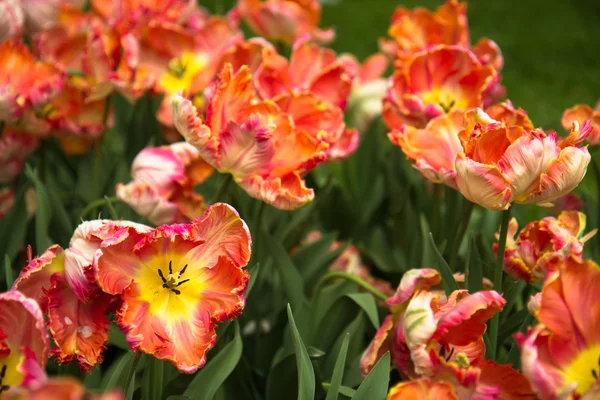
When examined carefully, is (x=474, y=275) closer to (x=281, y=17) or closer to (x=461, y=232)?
(x=461, y=232)

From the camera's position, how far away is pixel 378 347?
1113 millimetres

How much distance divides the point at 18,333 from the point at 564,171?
64cm

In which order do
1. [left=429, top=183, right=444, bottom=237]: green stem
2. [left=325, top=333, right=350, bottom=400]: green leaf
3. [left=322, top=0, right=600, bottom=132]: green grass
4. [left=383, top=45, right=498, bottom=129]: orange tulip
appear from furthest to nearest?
[left=322, top=0, right=600, bottom=132]: green grass → [left=429, top=183, right=444, bottom=237]: green stem → [left=383, top=45, right=498, bottom=129]: orange tulip → [left=325, top=333, right=350, bottom=400]: green leaf

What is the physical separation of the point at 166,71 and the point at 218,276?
1034mm

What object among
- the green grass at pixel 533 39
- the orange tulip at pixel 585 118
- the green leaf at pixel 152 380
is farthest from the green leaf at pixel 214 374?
the green grass at pixel 533 39

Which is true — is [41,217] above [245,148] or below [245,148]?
below

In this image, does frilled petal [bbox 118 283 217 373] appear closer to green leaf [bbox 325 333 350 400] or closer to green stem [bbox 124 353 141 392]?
green stem [bbox 124 353 141 392]

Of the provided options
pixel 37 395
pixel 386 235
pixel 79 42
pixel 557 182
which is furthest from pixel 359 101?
pixel 37 395

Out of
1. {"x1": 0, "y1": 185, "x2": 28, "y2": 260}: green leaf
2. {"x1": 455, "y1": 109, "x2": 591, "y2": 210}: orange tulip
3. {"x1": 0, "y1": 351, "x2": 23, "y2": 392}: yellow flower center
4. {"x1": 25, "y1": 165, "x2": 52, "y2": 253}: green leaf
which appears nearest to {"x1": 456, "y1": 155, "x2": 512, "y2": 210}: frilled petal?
{"x1": 455, "y1": 109, "x2": 591, "y2": 210}: orange tulip

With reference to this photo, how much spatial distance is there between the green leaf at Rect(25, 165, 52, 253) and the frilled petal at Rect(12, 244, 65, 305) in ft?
1.30

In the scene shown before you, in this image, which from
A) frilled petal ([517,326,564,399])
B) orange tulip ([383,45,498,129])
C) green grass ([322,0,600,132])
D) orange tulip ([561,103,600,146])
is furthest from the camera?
green grass ([322,0,600,132])

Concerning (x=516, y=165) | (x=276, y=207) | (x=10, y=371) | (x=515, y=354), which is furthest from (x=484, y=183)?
(x=10, y=371)

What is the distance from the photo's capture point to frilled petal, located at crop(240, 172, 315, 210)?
3.73 ft

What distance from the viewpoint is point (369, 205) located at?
76.6 inches
